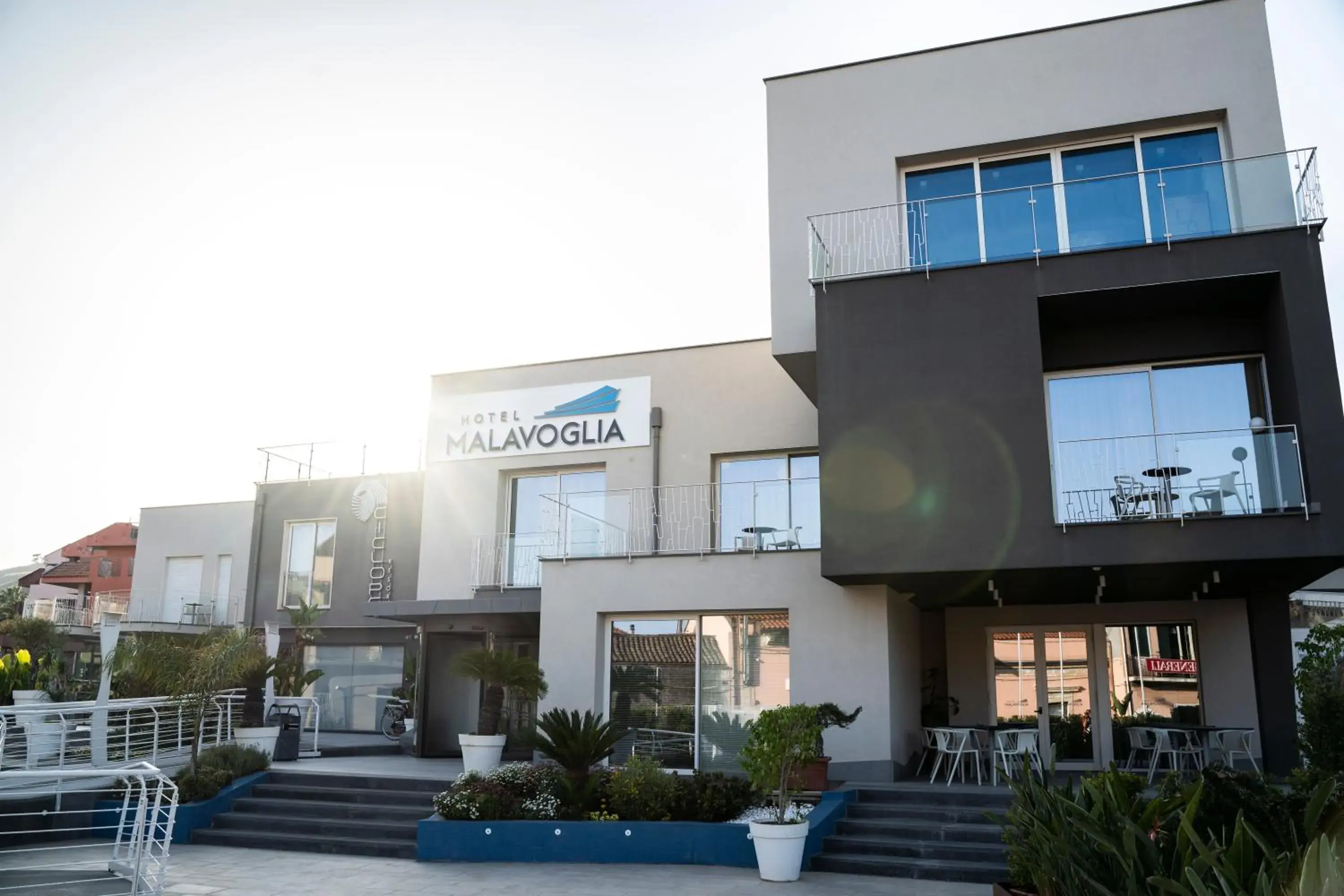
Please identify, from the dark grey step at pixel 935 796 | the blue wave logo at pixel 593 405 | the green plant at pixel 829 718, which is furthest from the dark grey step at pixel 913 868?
the blue wave logo at pixel 593 405

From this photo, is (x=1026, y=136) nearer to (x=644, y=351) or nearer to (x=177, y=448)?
(x=644, y=351)

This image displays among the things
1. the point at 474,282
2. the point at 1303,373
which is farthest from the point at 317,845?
the point at 1303,373

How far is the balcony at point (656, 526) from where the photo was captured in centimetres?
1537

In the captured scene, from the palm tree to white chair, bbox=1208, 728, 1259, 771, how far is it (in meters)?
8.41

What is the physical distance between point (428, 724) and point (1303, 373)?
45.5ft

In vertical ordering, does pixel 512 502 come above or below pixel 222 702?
above

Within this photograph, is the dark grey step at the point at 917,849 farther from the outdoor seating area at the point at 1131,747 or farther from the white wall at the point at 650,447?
the white wall at the point at 650,447

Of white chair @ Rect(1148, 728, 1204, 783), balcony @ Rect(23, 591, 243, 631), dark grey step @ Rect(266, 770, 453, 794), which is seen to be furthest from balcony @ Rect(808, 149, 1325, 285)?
balcony @ Rect(23, 591, 243, 631)

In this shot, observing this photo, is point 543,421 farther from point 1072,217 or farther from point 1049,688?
point 1072,217

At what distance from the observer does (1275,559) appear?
11.1 meters

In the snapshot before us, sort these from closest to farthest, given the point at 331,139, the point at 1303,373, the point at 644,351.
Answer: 1. the point at 331,139
2. the point at 1303,373
3. the point at 644,351

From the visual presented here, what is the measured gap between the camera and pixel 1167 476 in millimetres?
11797

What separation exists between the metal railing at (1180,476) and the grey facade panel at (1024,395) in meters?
0.22

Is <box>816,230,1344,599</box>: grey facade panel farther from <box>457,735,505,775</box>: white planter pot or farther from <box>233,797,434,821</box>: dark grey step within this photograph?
→ <box>233,797,434,821</box>: dark grey step
